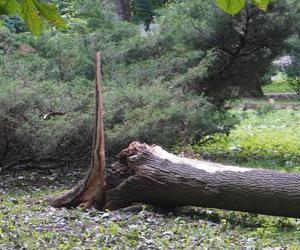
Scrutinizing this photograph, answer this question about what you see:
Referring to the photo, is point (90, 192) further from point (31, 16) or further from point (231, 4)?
→ point (231, 4)

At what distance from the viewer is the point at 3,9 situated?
1755 mm

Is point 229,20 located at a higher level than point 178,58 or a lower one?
higher

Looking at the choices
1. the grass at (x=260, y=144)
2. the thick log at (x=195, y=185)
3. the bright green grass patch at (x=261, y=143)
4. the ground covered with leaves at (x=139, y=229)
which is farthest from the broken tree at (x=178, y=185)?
the bright green grass patch at (x=261, y=143)

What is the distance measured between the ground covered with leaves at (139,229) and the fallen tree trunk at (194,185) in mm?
172

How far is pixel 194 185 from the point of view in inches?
238

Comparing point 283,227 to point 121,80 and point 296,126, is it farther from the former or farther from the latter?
point 296,126

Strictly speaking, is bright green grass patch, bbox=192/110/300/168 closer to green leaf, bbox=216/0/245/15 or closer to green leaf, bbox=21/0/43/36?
green leaf, bbox=21/0/43/36

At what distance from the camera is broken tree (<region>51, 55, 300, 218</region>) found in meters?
5.80

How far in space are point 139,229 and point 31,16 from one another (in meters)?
4.20

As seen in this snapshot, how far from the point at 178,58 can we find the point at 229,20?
38.7 inches

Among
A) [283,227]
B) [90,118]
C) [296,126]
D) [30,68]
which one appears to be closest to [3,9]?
[283,227]

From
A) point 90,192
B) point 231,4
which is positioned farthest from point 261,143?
point 231,4

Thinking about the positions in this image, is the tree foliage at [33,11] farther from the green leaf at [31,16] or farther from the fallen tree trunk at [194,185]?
the fallen tree trunk at [194,185]

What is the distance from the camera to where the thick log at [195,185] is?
5.79 meters
